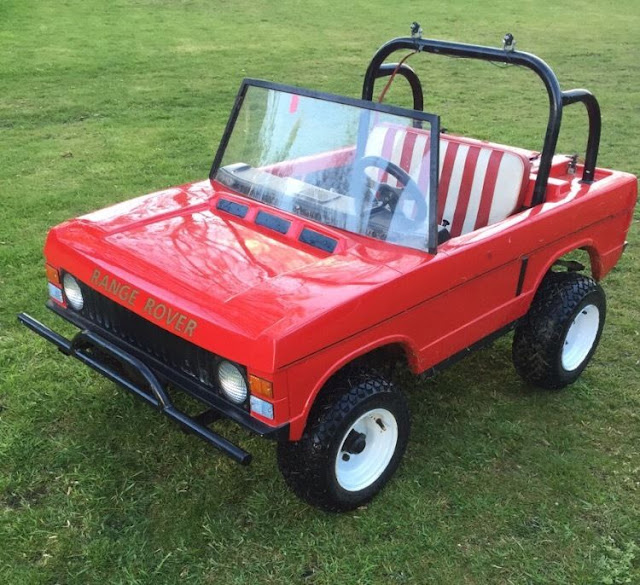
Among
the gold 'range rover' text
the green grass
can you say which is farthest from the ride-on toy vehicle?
the green grass

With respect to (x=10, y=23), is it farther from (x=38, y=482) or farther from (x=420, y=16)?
(x=38, y=482)

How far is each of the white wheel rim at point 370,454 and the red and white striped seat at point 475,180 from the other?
3.95 feet

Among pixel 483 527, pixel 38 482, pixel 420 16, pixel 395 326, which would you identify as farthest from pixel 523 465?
pixel 420 16

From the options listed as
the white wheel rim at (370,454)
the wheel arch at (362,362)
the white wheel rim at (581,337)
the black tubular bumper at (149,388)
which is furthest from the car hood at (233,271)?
the white wheel rim at (581,337)

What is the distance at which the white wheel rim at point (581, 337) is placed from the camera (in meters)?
3.51

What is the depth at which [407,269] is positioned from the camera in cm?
256

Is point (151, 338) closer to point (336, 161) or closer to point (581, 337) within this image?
point (336, 161)

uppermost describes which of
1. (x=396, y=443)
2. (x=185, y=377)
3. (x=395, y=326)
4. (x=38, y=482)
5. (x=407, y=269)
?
(x=407, y=269)

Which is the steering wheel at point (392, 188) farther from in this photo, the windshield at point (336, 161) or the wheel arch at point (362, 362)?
the wheel arch at point (362, 362)

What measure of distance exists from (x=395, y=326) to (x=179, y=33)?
1303cm

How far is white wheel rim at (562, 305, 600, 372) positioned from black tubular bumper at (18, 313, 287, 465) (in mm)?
1856

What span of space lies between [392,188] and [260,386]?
104 centimetres

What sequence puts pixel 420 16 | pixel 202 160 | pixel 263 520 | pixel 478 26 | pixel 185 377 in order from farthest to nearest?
pixel 420 16, pixel 478 26, pixel 202 160, pixel 263 520, pixel 185 377

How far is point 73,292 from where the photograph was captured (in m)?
2.87
